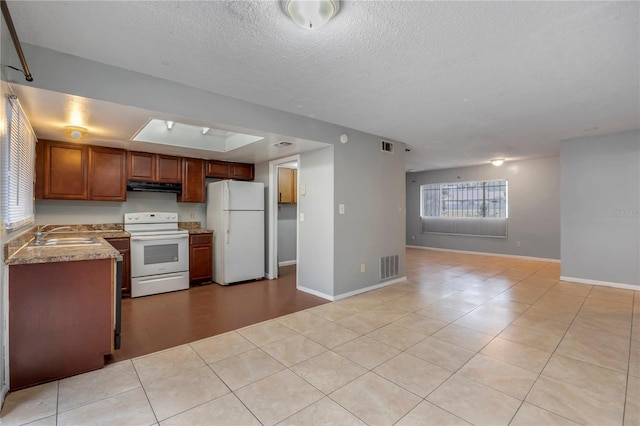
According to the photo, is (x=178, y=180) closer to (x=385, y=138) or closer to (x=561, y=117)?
(x=385, y=138)

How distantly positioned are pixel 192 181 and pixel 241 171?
0.91 metres

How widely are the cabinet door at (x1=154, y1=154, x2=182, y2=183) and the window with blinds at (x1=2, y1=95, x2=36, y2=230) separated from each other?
1660mm

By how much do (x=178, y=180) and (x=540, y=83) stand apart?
15.9ft

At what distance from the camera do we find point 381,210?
480 centimetres

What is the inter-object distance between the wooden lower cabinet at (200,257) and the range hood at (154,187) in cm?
80

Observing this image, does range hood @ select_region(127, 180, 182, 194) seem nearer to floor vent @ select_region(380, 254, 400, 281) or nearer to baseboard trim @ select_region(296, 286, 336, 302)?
baseboard trim @ select_region(296, 286, 336, 302)

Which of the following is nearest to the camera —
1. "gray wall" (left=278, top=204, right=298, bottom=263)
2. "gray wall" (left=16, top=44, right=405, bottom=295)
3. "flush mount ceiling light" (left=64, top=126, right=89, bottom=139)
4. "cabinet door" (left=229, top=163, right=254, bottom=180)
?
"gray wall" (left=16, top=44, right=405, bottom=295)

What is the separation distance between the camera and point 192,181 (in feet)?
16.4

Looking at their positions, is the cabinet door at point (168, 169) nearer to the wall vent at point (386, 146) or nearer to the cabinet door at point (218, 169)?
the cabinet door at point (218, 169)

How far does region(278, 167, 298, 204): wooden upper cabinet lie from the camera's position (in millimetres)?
6344

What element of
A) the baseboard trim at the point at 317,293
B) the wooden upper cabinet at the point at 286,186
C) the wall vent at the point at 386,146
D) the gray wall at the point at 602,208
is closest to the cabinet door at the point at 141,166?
the wooden upper cabinet at the point at 286,186

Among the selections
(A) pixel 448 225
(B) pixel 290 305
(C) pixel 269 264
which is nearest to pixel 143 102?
(B) pixel 290 305

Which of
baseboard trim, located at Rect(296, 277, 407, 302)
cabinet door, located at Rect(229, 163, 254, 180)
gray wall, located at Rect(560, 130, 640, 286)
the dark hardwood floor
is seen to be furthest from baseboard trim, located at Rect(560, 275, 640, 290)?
cabinet door, located at Rect(229, 163, 254, 180)

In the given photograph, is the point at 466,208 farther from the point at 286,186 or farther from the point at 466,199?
the point at 286,186
